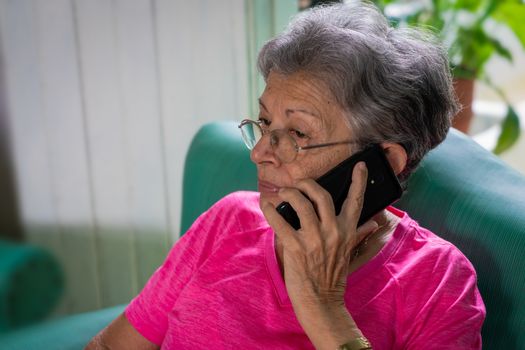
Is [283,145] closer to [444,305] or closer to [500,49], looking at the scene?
[444,305]

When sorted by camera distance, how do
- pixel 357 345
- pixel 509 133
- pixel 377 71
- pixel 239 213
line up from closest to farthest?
pixel 357 345 < pixel 377 71 < pixel 239 213 < pixel 509 133

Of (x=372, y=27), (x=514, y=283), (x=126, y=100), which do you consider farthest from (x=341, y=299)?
(x=126, y=100)

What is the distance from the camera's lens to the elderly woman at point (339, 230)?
107cm

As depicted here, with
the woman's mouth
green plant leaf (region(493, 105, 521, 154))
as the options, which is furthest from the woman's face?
green plant leaf (region(493, 105, 521, 154))

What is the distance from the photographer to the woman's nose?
116 centimetres

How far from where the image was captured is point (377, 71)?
44.4 inches

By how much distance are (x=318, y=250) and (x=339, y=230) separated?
44 millimetres

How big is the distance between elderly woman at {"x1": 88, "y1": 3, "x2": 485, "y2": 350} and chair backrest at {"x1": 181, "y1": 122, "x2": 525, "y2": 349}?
59mm

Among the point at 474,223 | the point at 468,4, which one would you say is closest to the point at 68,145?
the point at 474,223

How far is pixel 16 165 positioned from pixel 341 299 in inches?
53.0

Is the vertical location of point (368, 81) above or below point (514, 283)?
above

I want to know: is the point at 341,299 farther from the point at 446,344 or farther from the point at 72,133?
the point at 72,133

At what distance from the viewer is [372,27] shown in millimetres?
1185

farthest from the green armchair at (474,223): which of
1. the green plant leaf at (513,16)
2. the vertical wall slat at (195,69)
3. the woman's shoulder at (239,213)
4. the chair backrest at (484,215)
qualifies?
the green plant leaf at (513,16)
